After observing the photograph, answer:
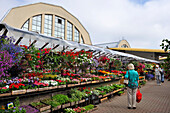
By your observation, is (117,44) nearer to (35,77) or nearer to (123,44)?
(123,44)

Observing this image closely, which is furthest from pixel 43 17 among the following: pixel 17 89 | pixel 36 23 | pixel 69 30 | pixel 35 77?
pixel 17 89

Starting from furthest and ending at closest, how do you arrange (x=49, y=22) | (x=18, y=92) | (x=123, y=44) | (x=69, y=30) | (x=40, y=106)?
1. (x=123, y=44)
2. (x=69, y=30)
3. (x=49, y=22)
4. (x=40, y=106)
5. (x=18, y=92)

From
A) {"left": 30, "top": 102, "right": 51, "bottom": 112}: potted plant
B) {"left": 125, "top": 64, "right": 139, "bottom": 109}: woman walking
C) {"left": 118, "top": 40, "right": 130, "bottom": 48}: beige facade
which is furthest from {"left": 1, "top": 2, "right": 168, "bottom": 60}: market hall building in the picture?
{"left": 30, "top": 102, "right": 51, "bottom": 112}: potted plant

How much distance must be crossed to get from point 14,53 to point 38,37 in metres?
1.38

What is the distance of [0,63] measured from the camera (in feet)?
8.64

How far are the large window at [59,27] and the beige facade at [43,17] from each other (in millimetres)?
352

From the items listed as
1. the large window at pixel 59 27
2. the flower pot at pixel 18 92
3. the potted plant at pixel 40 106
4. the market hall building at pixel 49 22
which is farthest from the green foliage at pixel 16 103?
the large window at pixel 59 27

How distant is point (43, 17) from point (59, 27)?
323 centimetres

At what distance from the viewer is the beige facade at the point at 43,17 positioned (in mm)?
16720

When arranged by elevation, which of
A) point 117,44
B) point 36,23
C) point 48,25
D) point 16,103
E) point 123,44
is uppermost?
point 48,25

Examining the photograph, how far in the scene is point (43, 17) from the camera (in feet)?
65.0

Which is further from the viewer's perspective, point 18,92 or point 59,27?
point 59,27

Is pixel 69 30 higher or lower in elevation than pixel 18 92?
higher

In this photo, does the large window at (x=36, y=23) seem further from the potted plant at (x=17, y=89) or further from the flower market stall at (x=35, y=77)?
the potted plant at (x=17, y=89)
